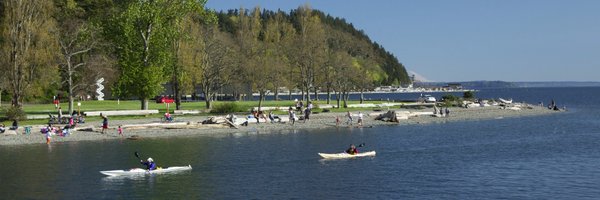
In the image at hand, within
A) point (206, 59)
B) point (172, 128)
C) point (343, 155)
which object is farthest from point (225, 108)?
point (343, 155)

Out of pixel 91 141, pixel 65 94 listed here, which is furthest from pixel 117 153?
pixel 65 94

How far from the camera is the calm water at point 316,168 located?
37.2 m

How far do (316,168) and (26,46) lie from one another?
42053 mm

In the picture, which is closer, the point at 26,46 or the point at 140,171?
the point at 140,171

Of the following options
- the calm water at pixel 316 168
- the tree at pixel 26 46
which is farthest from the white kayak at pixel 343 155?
the tree at pixel 26 46

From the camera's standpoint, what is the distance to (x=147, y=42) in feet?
267

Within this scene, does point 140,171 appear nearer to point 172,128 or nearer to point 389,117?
point 172,128

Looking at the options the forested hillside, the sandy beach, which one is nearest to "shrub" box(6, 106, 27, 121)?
the forested hillside

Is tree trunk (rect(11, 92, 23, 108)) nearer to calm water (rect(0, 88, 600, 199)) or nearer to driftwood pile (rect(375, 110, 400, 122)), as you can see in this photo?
calm water (rect(0, 88, 600, 199))

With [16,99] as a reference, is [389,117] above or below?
below

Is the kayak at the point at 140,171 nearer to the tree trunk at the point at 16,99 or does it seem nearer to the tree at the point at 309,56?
the tree trunk at the point at 16,99

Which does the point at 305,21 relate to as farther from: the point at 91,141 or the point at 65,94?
the point at 91,141

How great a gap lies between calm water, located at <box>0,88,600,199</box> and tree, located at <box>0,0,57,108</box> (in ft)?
62.6

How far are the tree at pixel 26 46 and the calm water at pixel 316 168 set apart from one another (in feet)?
62.6
